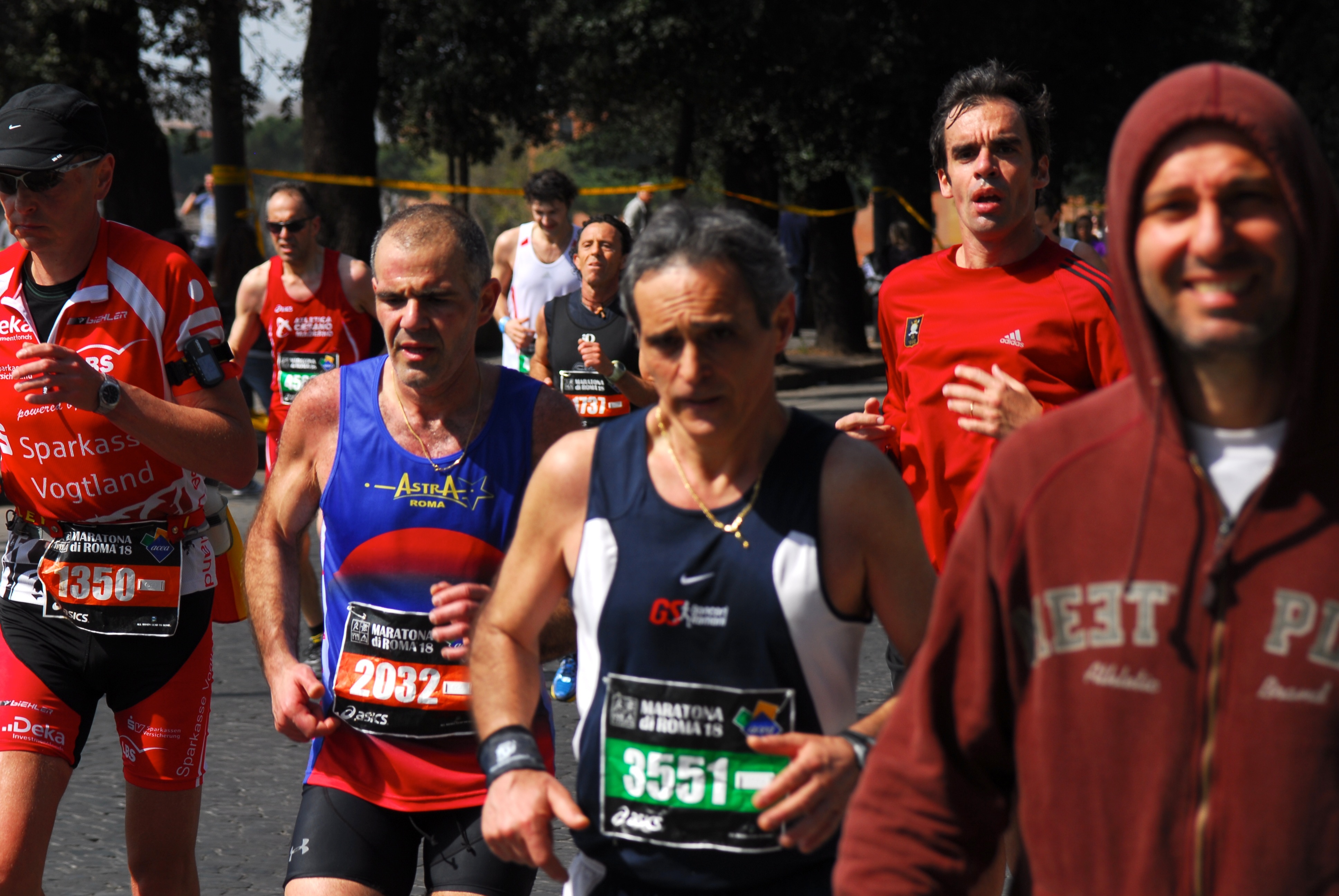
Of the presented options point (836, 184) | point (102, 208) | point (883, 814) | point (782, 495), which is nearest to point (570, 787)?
point (782, 495)

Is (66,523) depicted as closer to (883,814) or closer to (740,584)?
(740,584)

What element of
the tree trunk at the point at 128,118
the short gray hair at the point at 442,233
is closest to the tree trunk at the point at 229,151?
the tree trunk at the point at 128,118

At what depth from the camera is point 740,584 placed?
246 cm

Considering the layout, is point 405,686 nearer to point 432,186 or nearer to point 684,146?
point 432,186

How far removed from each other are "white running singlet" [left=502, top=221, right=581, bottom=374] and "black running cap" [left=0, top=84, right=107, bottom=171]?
5121 millimetres

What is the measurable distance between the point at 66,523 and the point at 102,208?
541 inches

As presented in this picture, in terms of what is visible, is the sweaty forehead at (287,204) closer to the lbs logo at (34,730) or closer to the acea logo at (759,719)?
the lbs logo at (34,730)

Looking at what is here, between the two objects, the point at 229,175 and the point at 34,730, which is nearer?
the point at 34,730

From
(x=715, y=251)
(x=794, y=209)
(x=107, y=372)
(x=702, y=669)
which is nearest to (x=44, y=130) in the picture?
(x=107, y=372)

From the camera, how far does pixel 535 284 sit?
29.8 feet

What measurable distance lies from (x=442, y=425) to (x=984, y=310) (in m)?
1.41

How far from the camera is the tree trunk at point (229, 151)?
11391 mm

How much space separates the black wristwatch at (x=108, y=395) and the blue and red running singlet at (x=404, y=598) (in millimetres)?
576

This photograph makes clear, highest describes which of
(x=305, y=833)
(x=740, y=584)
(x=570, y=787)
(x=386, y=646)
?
(x=740, y=584)
